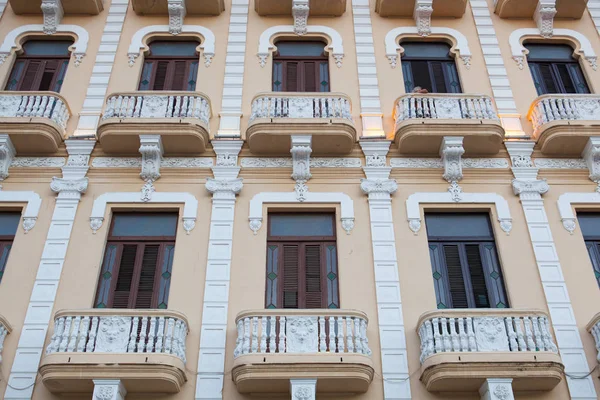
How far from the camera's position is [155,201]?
12594mm

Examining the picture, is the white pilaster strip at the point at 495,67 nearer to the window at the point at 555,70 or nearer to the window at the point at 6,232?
the window at the point at 555,70

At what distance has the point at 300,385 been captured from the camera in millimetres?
9852

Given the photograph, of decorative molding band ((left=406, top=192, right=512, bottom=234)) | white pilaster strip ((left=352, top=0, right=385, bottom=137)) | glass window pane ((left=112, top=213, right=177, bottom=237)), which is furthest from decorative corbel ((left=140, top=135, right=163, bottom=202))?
decorative molding band ((left=406, top=192, right=512, bottom=234))

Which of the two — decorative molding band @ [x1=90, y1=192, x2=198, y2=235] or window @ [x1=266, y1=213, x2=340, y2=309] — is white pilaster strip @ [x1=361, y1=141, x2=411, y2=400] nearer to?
window @ [x1=266, y1=213, x2=340, y2=309]

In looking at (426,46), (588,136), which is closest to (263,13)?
(426,46)

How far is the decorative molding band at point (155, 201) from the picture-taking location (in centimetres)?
1232

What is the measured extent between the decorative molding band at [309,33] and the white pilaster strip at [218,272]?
2914mm

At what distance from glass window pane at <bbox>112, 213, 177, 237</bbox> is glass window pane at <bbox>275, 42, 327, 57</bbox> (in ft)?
16.8

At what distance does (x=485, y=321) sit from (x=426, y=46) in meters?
7.56

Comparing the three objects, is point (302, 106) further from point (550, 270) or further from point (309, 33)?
point (550, 270)

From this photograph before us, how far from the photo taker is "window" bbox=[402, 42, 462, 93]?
48.8 feet

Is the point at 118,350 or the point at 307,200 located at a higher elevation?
the point at 307,200

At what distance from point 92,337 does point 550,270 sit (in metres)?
7.70

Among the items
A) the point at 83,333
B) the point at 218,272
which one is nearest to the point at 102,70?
the point at 218,272
